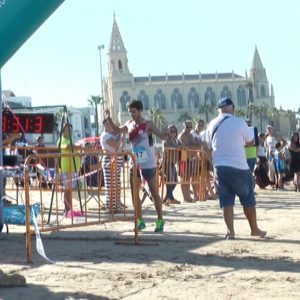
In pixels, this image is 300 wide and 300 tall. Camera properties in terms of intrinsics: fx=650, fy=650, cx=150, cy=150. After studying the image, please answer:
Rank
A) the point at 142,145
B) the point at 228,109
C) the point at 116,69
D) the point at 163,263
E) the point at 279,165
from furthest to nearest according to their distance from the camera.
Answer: the point at 116,69
the point at 279,165
the point at 142,145
the point at 228,109
the point at 163,263

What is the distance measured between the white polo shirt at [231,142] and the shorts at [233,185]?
7 centimetres

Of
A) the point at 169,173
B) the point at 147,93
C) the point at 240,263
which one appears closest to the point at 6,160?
the point at 240,263

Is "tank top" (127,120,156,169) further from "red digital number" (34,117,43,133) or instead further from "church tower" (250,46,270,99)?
"church tower" (250,46,270,99)

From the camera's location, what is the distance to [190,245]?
7.40 meters

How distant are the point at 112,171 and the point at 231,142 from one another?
8.36 ft

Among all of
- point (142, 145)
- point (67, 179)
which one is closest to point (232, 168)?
point (142, 145)

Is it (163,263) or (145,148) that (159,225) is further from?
(163,263)

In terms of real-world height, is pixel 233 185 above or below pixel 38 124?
below

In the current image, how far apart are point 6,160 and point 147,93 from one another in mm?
161454

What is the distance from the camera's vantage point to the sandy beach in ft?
16.7

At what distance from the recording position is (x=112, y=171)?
32.2 ft

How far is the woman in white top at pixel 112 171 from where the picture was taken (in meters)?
9.72

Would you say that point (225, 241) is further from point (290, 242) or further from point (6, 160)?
point (6, 160)

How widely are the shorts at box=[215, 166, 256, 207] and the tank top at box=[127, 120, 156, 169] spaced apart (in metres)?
0.97
